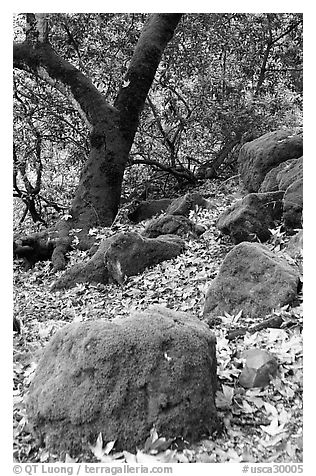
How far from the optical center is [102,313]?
5230mm

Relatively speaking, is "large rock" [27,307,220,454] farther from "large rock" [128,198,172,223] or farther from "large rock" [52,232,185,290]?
"large rock" [128,198,172,223]

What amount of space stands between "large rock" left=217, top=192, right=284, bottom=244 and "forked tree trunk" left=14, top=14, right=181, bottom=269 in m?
2.66

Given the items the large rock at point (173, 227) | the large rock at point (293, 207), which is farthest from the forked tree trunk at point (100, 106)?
the large rock at point (293, 207)

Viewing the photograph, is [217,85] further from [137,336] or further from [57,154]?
[137,336]

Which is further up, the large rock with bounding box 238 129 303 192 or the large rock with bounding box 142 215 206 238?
the large rock with bounding box 238 129 303 192

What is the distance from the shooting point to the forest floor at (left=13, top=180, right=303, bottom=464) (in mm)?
2635

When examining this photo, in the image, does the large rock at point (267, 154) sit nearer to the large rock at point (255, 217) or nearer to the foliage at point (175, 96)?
the large rock at point (255, 217)

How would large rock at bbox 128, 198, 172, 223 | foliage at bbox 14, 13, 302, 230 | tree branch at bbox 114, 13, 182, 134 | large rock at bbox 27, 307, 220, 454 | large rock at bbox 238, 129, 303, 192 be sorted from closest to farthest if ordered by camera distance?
large rock at bbox 27, 307, 220, 454 < large rock at bbox 238, 129, 303, 192 < tree branch at bbox 114, 13, 182, 134 < large rock at bbox 128, 198, 172, 223 < foliage at bbox 14, 13, 302, 230

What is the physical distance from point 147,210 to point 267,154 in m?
2.34

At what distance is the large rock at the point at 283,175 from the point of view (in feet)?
19.7

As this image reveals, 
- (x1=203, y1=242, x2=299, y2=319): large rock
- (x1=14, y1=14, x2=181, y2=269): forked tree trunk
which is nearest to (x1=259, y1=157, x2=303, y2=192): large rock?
(x1=203, y1=242, x2=299, y2=319): large rock

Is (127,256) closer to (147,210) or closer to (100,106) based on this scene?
(147,210)

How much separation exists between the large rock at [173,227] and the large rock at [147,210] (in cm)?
136

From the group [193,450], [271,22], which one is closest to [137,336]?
[193,450]
